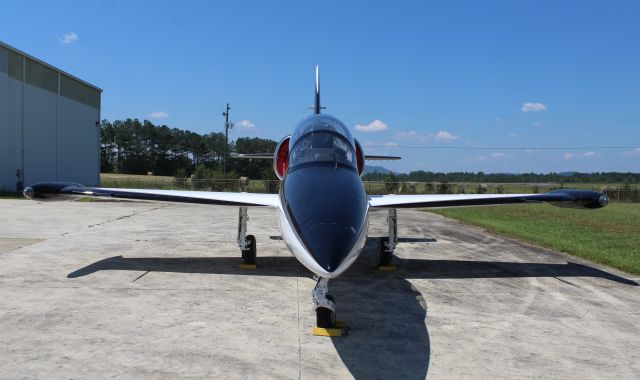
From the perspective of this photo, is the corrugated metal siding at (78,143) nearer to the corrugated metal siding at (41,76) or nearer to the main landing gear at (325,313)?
the corrugated metal siding at (41,76)

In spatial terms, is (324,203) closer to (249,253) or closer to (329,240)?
(329,240)

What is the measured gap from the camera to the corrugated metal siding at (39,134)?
36.6m

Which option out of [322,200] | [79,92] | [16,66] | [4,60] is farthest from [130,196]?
[79,92]

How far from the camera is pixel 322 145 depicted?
7.96m

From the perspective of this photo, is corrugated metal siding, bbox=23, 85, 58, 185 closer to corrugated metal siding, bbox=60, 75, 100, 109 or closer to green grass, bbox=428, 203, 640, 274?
corrugated metal siding, bbox=60, 75, 100, 109

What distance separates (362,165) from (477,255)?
4049 mm

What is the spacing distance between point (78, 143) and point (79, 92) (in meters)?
5.11

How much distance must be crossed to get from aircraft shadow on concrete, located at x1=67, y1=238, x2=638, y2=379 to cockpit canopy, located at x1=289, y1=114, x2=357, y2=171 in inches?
84.3

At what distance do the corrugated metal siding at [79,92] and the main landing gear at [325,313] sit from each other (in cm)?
4452

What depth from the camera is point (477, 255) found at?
12.0 metres

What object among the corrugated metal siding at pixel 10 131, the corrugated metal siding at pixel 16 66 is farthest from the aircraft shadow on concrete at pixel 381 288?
the corrugated metal siding at pixel 16 66

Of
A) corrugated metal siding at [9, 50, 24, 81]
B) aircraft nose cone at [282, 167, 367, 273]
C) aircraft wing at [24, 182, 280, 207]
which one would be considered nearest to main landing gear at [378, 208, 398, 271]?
aircraft wing at [24, 182, 280, 207]

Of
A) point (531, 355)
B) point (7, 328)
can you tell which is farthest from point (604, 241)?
point (7, 328)

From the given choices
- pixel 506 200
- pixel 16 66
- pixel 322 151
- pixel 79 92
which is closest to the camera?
pixel 322 151
